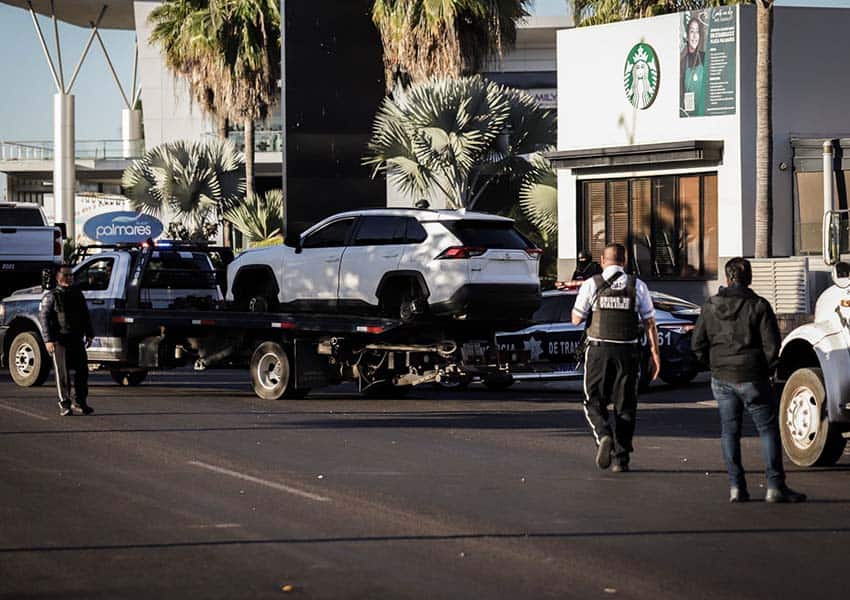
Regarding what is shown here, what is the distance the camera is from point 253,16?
41125mm

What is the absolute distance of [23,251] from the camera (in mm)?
30844

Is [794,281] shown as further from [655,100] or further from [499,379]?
[655,100]

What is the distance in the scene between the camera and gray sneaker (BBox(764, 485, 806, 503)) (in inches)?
428

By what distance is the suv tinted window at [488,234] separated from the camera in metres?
18.3

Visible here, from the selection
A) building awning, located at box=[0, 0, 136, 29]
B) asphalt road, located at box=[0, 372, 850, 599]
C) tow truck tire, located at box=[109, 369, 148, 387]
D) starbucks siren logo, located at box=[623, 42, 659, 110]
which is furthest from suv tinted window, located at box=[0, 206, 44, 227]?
building awning, located at box=[0, 0, 136, 29]

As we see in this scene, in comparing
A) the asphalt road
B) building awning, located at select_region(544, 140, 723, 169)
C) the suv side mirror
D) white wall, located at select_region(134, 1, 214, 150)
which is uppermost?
white wall, located at select_region(134, 1, 214, 150)

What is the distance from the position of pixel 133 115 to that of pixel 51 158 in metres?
5.81

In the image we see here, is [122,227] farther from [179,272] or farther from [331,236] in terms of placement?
[331,236]

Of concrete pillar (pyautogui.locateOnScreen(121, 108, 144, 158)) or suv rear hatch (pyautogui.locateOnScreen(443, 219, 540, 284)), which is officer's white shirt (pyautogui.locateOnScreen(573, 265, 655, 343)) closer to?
suv rear hatch (pyautogui.locateOnScreen(443, 219, 540, 284))

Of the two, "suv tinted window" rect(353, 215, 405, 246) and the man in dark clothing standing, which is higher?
"suv tinted window" rect(353, 215, 405, 246)

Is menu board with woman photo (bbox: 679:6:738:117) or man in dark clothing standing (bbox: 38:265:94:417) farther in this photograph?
menu board with woman photo (bbox: 679:6:738:117)

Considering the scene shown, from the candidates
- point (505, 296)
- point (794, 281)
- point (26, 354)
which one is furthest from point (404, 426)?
point (794, 281)

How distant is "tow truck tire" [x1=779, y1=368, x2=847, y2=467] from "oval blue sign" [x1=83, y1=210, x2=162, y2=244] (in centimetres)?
3850

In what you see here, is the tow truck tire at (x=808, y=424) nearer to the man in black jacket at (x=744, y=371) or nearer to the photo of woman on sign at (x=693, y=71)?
the man in black jacket at (x=744, y=371)
